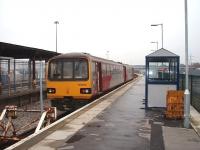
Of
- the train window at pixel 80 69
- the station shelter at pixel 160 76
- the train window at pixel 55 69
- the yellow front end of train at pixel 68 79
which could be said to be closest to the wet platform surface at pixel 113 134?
the station shelter at pixel 160 76

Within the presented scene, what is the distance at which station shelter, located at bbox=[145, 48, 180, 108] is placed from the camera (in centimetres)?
1630

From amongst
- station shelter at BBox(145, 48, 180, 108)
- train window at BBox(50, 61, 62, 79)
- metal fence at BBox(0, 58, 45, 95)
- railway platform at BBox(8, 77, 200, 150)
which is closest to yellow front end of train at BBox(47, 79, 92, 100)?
train window at BBox(50, 61, 62, 79)

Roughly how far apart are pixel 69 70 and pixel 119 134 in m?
8.44

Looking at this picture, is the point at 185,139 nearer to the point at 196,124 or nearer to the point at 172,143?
the point at 172,143

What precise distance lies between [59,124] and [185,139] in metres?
3.99

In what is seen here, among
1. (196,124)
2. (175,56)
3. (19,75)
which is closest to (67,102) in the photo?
(175,56)

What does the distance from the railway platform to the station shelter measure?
1.70m

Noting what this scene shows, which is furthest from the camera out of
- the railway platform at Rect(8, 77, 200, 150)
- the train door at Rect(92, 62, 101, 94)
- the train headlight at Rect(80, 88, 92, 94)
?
the train door at Rect(92, 62, 101, 94)

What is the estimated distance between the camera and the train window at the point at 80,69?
18.6 meters

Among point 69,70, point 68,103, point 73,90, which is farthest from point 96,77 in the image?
point 68,103

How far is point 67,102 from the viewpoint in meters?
18.5

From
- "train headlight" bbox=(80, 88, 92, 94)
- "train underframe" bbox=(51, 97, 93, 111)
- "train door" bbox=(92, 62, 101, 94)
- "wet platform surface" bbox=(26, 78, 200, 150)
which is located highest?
"train door" bbox=(92, 62, 101, 94)

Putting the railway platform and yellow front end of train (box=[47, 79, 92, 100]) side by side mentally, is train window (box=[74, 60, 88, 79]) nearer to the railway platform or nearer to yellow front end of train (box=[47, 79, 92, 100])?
yellow front end of train (box=[47, 79, 92, 100])

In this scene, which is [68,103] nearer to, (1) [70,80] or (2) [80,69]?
(1) [70,80]
